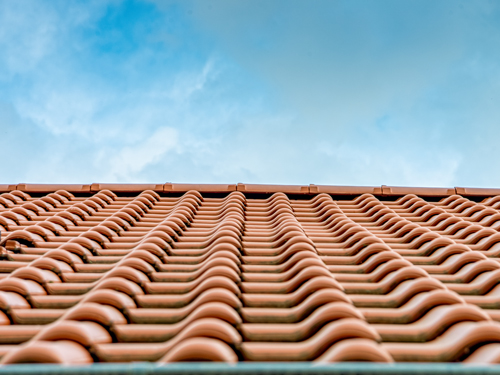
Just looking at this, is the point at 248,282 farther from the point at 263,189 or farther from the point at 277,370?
the point at 263,189

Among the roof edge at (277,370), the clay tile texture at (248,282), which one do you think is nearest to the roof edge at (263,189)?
the clay tile texture at (248,282)

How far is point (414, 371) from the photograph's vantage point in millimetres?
1514

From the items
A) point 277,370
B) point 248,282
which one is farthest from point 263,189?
point 277,370

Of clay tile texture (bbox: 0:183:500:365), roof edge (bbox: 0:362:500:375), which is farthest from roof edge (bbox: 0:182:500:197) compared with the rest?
roof edge (bbox: 0:362:500:375)

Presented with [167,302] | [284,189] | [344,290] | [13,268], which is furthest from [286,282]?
[284,189]

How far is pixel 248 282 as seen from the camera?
3.18 m

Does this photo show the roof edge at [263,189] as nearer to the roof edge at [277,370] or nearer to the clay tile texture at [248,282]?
the clay tile texture at [248,282]

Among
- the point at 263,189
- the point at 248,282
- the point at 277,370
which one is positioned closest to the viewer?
the point at 277,370

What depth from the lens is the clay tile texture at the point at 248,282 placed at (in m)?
2.17

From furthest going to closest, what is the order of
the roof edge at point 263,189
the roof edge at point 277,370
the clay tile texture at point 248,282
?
1. the roof edge at point 263,189
2. the clay tile texture at point 248,282
3. the roof edge at point 277,370

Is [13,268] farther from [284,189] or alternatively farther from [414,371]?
[284,189]

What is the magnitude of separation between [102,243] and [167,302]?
1447 mm

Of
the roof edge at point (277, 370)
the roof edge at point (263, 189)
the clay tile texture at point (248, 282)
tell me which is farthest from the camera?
the roof edge at point (263, 189)

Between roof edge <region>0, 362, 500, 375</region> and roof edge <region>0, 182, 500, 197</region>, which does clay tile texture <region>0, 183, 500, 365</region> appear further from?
roof edge <region>0, 362, 500, 375</region>
